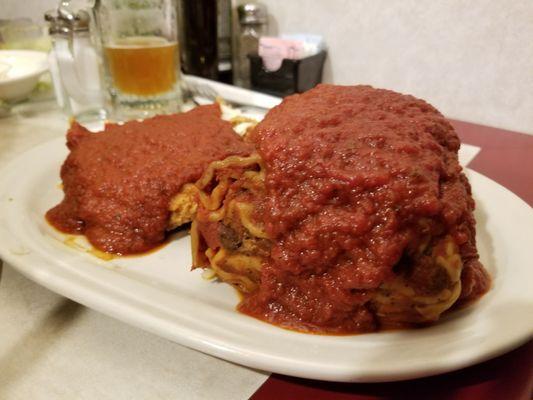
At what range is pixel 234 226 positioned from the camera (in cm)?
93

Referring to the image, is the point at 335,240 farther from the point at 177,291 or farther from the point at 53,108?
the point at 53,108

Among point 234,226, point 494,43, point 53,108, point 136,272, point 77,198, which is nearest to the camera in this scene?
point 234,226

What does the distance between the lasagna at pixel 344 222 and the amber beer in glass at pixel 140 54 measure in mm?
1255

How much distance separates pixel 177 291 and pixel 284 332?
284 millimetres

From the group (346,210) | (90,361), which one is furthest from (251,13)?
(90,361)

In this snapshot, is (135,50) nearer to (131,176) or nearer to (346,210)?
(131,176)

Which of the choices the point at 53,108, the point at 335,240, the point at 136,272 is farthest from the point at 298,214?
the point at 53,108

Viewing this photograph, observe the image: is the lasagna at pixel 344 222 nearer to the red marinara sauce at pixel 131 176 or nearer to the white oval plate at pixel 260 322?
the white oval plate at pixel 260 322

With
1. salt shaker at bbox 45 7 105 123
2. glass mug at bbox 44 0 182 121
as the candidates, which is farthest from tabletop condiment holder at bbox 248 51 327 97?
salt shaker at bbox 45 7 105 123

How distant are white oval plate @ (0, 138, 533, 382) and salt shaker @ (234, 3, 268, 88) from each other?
1534 mm

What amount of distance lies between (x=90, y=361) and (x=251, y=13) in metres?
1.97

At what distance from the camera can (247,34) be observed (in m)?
2.45

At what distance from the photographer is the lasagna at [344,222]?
0.80m

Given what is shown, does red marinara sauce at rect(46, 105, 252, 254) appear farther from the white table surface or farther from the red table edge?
the red table edge
